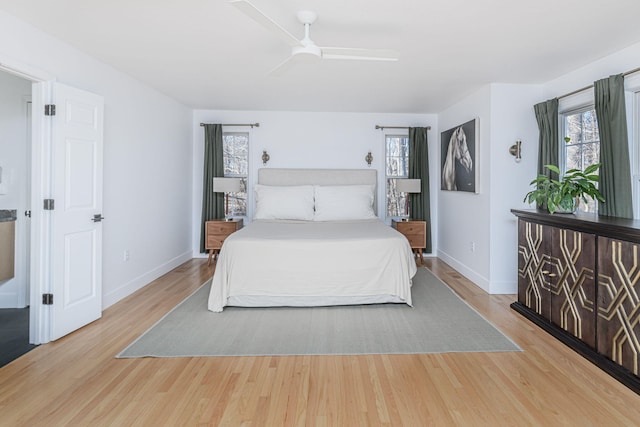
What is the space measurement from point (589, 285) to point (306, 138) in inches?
165

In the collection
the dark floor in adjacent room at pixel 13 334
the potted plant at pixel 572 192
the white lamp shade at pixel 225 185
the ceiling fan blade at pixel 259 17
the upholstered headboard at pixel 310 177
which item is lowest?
the dark floor in adjacent room at pixel 13 334

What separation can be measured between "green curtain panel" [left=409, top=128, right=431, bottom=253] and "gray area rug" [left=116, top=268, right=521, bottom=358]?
2266 millimetres

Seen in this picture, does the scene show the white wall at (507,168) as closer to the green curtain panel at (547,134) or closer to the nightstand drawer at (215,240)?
the green curtain panel at (547,134)

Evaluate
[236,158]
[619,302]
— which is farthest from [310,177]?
[619,302]

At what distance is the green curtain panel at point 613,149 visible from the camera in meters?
2.79

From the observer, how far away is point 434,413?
185cm

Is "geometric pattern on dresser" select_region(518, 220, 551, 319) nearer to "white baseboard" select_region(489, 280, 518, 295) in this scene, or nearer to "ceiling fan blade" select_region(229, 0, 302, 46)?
"white baseboard" select_region(489, 280, 518, 295)

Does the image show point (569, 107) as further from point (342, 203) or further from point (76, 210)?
point (76, 210)

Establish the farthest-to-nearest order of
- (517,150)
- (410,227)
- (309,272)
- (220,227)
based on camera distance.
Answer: (410,227) < (220,227) < (517,150) < (309,272)

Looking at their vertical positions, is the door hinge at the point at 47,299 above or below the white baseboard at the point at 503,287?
above

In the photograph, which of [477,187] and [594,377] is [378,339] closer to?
[594,377]

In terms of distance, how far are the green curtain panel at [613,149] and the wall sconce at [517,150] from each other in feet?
3.08

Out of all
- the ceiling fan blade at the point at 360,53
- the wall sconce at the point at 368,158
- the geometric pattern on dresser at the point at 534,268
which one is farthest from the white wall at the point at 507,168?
the wall sconce at the point at 368,158

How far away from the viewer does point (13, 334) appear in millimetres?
2828
